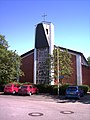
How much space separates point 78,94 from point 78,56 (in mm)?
15865

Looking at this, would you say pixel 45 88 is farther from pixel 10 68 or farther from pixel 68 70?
pixel 10 68

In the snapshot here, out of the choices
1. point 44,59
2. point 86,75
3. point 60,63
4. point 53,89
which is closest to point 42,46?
point 44,59

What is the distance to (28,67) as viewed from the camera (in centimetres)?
4219

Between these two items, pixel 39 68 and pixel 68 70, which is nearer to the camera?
pixel 68 70

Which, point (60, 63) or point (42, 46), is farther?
point (42, 46)

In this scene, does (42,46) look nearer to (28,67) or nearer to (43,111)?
(28,67)

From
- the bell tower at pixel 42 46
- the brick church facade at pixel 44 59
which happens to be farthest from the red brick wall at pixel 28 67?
the bell tower at pixel 42 46

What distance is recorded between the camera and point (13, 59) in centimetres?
3697

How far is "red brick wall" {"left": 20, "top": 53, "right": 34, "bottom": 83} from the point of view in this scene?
41.5m

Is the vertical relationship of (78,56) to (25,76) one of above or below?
above

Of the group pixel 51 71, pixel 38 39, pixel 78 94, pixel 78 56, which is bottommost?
pixel 78 94

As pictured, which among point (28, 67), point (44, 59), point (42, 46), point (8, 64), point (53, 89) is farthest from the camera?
point (28, 67)

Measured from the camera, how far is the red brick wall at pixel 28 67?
136 feet

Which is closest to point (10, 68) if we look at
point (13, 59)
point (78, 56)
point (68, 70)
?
point (13, 59)
